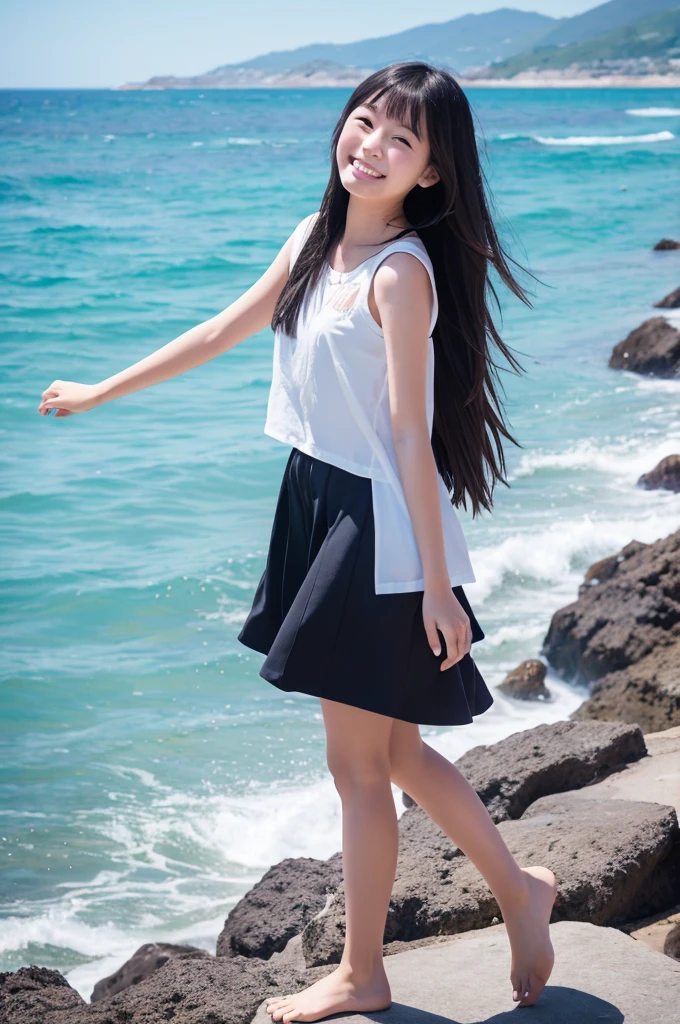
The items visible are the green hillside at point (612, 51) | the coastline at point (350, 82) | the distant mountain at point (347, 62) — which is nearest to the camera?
the coastline at point (350, 82)

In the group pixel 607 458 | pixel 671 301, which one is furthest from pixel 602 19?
pixel 607 458

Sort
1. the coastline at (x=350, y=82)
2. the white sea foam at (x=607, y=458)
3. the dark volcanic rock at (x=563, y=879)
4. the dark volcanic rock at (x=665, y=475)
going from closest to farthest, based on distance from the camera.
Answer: the dark volcanic rock at (x=563, y=879), the dark volcanic rock at (x=665, y=475), the white sea foam at (x=607, y=458), the coastline at (x=350, y=82)

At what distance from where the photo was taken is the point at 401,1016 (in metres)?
2.01

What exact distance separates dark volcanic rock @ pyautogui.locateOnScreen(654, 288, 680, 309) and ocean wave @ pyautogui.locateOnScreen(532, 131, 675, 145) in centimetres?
3308

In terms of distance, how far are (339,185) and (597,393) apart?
903cm

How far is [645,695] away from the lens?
4234 millimetres

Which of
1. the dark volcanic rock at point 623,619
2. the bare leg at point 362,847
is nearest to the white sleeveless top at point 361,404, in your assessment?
the bare leg at point 362,847

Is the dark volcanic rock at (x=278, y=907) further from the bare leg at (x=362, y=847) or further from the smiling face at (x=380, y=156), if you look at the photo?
the smiling face at (x=380, y=156)

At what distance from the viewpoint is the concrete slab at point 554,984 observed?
198cm

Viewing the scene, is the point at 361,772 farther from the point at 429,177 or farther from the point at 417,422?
the point at 429,177

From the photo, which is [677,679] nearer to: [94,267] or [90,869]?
[90,869]

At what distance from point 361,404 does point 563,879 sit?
4.37 ft

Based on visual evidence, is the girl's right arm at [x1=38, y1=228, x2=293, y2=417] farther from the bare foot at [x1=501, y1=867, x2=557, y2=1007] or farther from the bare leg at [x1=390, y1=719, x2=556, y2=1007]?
the bare foot at [x1=501, y1=867, x2=557, y2=1007]

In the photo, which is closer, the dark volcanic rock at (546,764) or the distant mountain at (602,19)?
the dark volcanic rock at (546,764)
